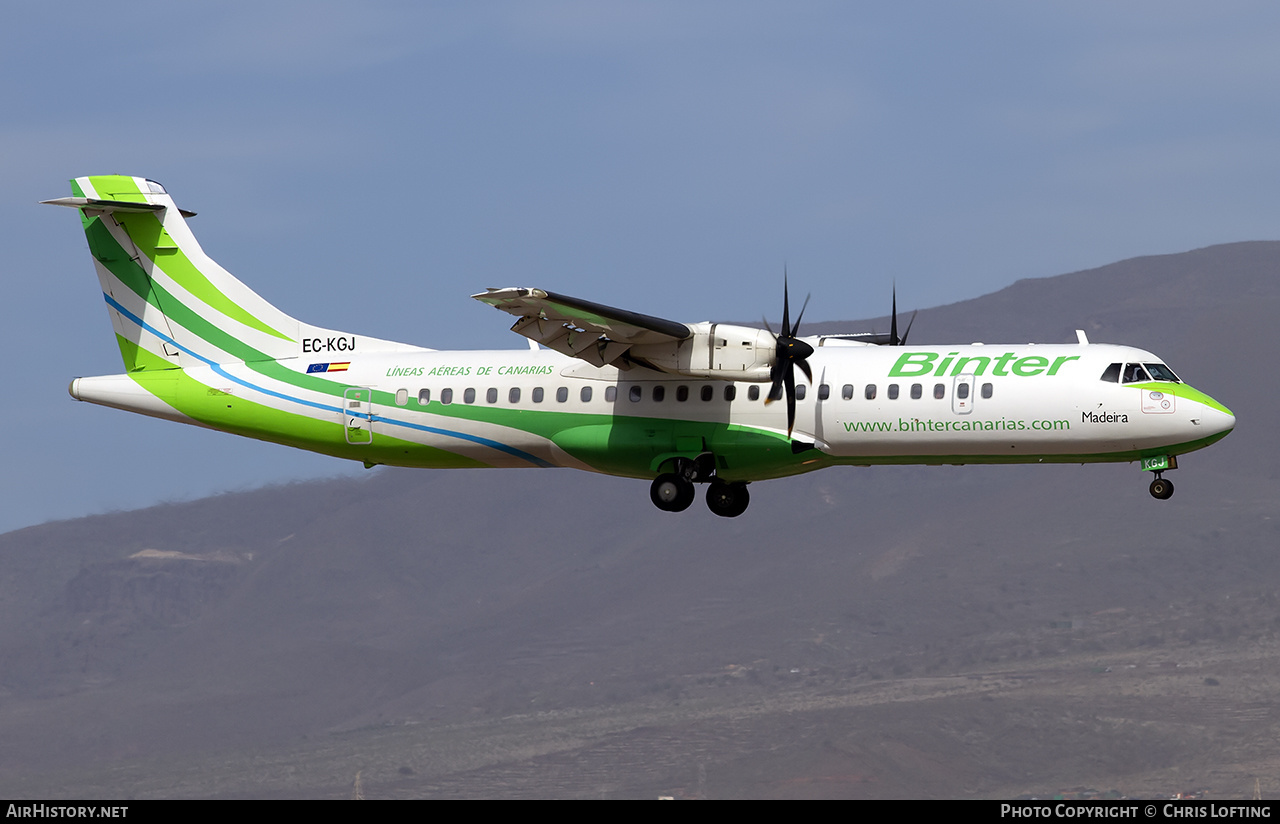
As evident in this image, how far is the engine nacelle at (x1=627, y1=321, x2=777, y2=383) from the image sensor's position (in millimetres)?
38938

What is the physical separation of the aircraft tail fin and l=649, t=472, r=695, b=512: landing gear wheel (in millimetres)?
10469

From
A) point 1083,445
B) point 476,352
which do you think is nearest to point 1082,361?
point 1083,445

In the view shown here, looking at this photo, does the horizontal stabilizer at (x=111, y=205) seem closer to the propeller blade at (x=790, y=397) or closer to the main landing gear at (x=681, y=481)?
the main landing gear at (x=681, y=481)

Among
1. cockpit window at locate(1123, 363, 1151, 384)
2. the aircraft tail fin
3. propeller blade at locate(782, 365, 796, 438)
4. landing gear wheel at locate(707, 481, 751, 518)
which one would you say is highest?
the aircraft tail fin

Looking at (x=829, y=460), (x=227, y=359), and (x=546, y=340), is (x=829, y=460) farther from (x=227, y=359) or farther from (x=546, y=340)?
(x=227, y=359)

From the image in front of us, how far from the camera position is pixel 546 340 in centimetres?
3938

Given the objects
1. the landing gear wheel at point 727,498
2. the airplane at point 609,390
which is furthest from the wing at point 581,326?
the landing gear wheel at point 727,498

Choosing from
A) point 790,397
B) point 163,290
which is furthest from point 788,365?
point 163,290

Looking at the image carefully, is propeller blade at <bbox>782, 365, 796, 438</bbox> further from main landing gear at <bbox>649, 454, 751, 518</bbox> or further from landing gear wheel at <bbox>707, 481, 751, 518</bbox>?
landing gear wheel at <bbox>707, 481, 751, 518</bbox>

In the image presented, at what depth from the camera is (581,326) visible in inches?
1533

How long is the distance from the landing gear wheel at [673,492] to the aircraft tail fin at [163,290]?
1047 cm

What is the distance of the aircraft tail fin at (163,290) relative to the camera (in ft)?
147

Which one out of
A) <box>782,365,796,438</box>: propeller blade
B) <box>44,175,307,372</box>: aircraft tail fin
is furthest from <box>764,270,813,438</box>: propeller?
<box>44,175,307,372</box>: aircraft tail fin
